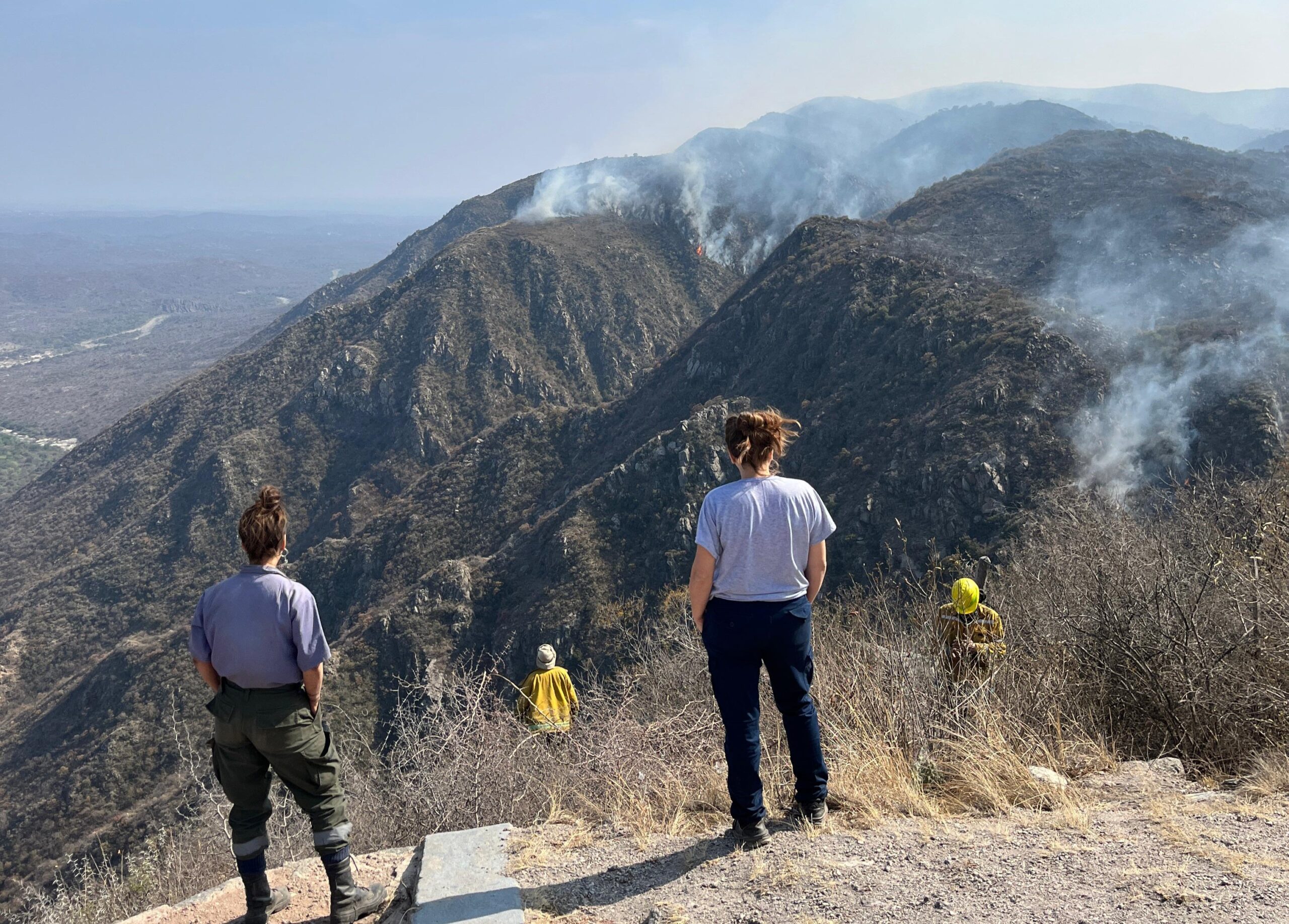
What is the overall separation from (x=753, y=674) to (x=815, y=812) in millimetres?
743

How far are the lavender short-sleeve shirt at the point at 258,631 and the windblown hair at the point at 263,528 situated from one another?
0.22 feet

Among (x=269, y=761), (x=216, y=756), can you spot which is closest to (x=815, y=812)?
(x=269, y=761)

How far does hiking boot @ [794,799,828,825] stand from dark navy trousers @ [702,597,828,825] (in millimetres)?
236

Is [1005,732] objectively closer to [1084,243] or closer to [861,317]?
[861,317]

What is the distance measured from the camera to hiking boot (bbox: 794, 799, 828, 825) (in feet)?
10.6

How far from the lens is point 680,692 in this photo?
25.8 ft

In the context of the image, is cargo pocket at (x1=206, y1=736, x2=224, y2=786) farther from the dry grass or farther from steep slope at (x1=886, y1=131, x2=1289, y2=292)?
steep slope at (x1=886, y1=131, x2=1289, y2=292)

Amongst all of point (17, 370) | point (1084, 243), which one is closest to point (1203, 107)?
point (1084, 243)

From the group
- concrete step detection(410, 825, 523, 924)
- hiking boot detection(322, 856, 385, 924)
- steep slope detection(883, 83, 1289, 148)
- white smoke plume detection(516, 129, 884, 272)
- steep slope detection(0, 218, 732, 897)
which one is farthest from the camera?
steep slope detection(883, 83, 1289, 148)

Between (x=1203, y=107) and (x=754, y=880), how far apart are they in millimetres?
207483

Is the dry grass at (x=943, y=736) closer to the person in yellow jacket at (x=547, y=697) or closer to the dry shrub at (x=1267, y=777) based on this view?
the dry shrub at (x=1267, y=777)

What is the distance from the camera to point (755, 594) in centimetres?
300

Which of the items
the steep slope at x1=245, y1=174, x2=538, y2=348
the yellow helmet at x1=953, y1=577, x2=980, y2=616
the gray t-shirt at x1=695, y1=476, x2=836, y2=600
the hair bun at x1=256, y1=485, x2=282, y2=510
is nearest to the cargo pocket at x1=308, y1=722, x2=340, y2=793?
the hair bun at x1=256, y1=485, x2=282, y2=510

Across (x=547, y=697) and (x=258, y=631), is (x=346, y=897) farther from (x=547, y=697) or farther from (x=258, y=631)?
(x=547, y=697)
